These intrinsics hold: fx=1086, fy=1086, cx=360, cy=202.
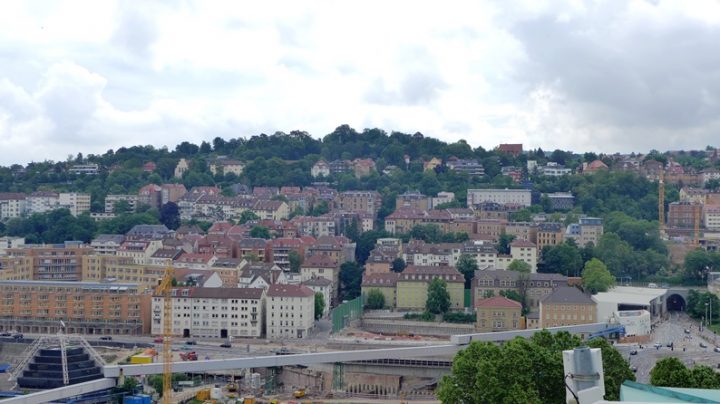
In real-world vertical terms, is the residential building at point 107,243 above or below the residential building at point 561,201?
below

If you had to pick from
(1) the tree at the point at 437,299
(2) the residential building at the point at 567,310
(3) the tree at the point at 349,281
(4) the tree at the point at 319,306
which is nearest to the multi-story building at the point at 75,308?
(4) the tree at the point at 319,306

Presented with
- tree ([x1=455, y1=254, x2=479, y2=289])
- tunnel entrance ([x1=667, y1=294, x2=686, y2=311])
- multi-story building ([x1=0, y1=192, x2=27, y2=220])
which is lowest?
tunnel entrance ([x1=667, y1=294, x2=686, y2=311])

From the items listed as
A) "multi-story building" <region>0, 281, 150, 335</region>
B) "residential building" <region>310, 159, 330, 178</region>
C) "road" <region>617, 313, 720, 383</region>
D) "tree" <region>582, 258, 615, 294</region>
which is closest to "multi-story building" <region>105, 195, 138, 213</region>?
"residential building" <region>310, 159, 330, 178</region>

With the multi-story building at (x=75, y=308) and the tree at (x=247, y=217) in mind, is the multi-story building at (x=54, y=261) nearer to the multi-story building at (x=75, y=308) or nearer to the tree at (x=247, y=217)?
the multi-story building at (x=75, y=308)

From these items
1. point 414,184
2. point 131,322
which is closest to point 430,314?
point 131,322

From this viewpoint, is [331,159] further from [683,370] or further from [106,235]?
[683,370]

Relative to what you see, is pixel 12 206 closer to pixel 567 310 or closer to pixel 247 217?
pixel 247 217

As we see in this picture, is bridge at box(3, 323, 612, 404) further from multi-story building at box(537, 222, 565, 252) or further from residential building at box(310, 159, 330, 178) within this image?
residential building at box(310, 159, 330, 178)

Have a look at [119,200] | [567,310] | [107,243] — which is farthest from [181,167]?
[567,310]
